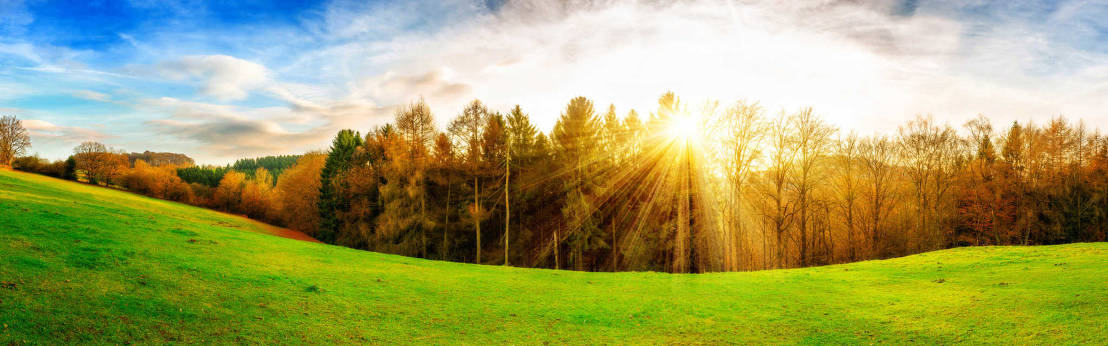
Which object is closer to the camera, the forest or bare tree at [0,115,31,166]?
the forest

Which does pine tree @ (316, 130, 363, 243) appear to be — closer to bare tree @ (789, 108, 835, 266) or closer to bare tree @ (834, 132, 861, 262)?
bare tree @ (789, 108, 835, 266)

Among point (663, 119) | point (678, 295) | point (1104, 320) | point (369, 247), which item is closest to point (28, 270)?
point (678, 295)

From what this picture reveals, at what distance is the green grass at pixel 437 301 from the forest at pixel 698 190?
1631 centimetres

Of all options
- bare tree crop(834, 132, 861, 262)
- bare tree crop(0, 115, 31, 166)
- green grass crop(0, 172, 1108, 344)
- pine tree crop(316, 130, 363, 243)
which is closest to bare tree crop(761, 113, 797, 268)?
bare tree crop(834, 132, 861, 262)

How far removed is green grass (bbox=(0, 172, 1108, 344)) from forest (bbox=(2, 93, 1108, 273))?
16.3m

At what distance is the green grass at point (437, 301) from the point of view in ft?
26.5

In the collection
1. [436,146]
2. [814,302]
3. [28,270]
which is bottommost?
[814,302]

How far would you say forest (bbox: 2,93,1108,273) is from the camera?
1325 inches

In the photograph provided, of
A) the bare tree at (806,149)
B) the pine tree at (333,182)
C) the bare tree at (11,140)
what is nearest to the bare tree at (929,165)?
the bare tree at (806,149)

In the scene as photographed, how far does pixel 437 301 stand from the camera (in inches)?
494

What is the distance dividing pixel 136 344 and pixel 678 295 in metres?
14.4

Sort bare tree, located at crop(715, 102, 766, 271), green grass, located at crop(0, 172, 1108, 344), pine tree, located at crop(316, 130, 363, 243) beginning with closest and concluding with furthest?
green grass, located at crop(0, 172, 1108, 344) < bare tree, located at crop(715, 102, 766, 271) < pine tree, located at crop(316, 130, 363, 243)

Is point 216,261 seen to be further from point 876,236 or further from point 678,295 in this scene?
point 876,236

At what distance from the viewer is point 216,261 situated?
13281mm
